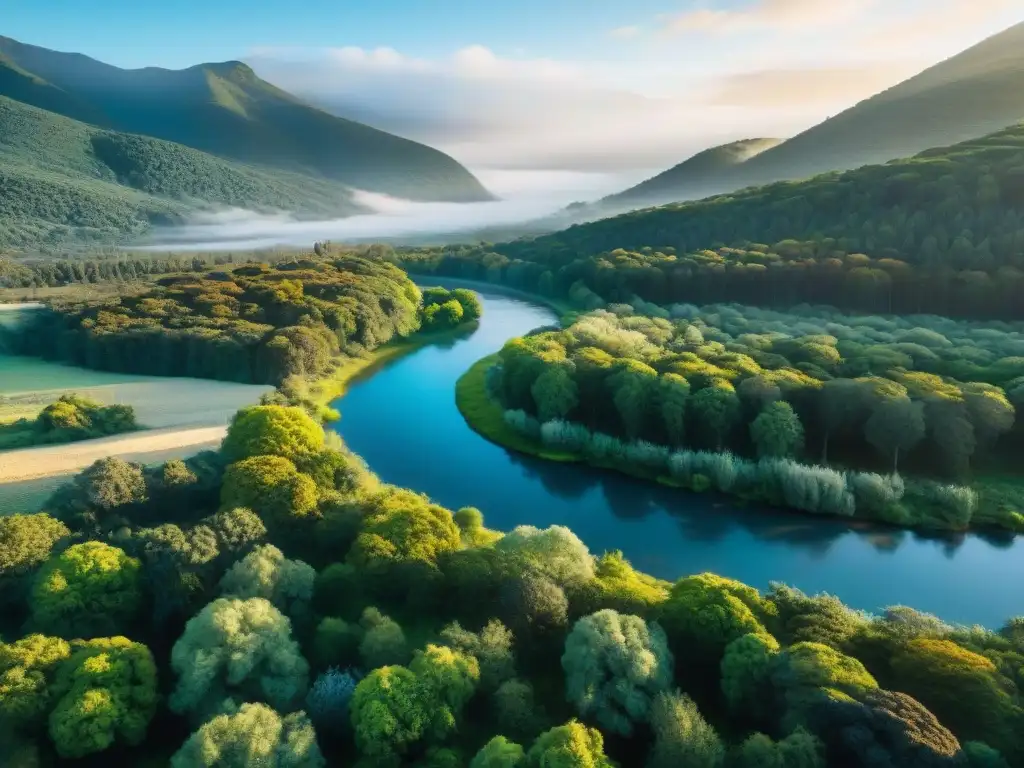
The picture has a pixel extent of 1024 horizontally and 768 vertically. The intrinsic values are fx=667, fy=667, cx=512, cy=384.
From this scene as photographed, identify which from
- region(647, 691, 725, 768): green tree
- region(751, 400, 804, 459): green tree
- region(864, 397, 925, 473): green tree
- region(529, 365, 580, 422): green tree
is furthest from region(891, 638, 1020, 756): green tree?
region(529, 365, 580, 422): green tree

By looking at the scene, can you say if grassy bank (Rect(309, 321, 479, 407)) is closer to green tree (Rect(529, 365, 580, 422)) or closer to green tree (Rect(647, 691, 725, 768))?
green tree (Rect(529, 365, 580, 422))

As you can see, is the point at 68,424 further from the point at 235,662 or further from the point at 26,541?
the point at 235,662

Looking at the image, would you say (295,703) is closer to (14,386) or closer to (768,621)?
(768,621)

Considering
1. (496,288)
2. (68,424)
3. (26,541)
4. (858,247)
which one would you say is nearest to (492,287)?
(496,288)

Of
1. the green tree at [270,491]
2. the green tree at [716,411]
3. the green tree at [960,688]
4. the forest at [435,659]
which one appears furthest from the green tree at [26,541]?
the green tree at [716,411]

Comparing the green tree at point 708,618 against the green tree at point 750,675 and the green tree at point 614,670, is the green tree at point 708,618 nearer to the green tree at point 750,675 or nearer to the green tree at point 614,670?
the green tree at point 750,675
